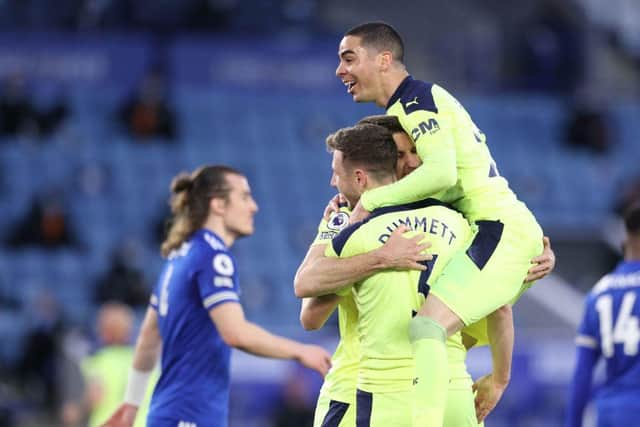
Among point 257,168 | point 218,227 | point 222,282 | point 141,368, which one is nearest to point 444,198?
point 222,282

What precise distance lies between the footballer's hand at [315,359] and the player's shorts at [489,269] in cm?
81

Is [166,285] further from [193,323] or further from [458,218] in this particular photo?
[458,218]

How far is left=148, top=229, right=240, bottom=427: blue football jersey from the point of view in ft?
20.2

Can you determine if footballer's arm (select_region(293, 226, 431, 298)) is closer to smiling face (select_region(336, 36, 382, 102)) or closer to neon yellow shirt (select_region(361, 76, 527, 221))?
neon yellow shirt (select_region(361, 76, 527, 221))

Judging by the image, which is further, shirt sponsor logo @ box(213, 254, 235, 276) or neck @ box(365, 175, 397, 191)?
shirt sponsor logo @ box(213, 254, 235, 276)

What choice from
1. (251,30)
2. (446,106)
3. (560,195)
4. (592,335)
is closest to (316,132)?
(251,30)

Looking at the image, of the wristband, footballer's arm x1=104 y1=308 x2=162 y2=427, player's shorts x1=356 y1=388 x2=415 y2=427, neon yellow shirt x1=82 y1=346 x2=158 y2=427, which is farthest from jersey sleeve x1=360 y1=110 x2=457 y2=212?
neon yellow shirt x1=82 y1=346 x2=158 y2=427

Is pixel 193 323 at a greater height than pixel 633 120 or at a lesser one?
lesser

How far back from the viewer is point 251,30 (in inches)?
749

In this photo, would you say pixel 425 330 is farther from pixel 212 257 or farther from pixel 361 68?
pixel 212 257

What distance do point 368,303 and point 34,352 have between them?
8.57m

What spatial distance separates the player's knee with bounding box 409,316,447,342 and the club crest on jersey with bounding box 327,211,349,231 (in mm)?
561

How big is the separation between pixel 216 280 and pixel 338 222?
988 millimetres

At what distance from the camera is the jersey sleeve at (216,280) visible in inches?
243
